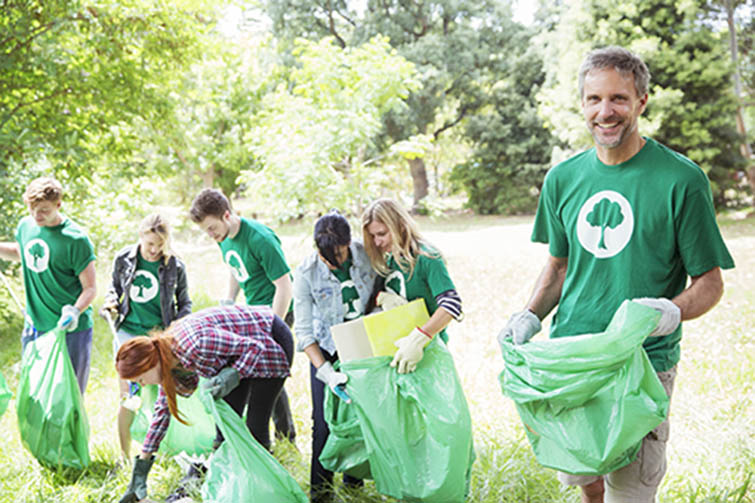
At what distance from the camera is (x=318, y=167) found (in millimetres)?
7723

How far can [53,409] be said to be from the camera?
2.72 meters

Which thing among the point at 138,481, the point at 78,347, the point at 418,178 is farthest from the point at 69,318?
the point at 418,178

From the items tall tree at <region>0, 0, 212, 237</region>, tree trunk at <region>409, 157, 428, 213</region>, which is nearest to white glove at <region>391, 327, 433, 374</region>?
tall tree at <region>0, 0, 212, 237</region>

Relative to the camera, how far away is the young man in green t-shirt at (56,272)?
2.87 meters

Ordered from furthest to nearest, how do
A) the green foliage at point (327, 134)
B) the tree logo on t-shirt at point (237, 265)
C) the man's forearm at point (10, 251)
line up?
the green foliage at point (327, 134) → the man's forearm at point (10, 251) → the tree logo on t-shirt at point (237, 265)

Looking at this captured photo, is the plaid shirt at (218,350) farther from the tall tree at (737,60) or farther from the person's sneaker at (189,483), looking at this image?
the tall tree at (737,60)

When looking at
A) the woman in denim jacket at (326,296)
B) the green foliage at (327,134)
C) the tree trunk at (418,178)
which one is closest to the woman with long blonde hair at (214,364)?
the woman in denim jacket at (326,296)

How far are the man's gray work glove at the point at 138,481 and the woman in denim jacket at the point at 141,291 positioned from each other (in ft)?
2.67

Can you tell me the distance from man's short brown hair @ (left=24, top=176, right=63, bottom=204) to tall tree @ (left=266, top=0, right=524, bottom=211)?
16036mm

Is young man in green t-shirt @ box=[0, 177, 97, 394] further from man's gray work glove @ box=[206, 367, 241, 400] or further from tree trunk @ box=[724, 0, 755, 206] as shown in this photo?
tree trunk @ box=[724, 0, 755, 206]

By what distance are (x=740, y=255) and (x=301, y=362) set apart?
7.16 m

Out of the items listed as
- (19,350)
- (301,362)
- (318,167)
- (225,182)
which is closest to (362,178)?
(318,167)

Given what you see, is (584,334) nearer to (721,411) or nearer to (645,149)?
(645,149)

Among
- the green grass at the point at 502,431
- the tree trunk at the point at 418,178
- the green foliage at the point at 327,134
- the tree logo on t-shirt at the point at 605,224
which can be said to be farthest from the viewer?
the tree trunk at the point at 418,178
